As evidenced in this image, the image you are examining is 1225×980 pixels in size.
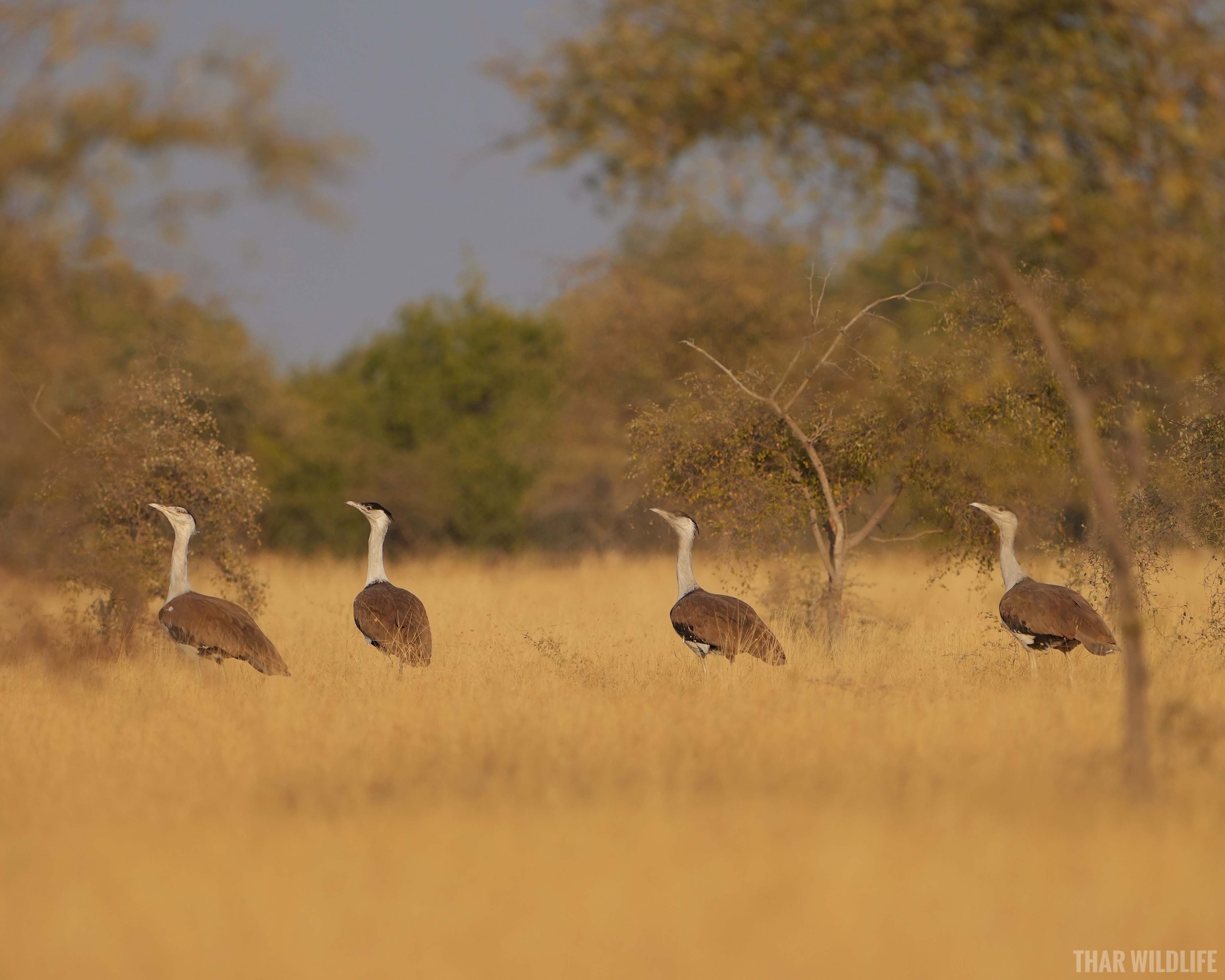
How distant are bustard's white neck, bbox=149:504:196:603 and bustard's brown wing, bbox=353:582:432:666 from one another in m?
1.53

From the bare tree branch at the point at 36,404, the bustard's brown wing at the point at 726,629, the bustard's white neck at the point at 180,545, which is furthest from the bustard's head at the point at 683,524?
the bare tree branch at the point at 36,404

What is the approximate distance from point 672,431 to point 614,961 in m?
9.48

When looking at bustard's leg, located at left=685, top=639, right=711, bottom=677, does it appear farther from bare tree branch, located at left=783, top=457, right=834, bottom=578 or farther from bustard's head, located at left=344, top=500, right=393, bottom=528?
bustard's head, located at left=344, top=500, right=393, bottom=528

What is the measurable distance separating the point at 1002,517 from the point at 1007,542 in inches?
8.9

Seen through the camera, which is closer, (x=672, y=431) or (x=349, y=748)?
(x=349, y=748)

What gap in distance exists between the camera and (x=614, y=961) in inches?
185

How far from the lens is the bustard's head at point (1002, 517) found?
12.0m

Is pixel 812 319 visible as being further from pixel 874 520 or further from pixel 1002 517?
pixel 1002 517

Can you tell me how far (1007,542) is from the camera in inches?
471

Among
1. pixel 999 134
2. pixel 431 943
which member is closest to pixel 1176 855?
pixel 431 943

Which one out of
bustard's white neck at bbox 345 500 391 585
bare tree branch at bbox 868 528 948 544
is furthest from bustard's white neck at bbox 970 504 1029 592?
bustard's white neck at bbox 345 500 391 585

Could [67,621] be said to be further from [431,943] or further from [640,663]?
[431,943]

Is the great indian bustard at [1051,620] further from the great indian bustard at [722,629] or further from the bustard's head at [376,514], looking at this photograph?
the bustard's head at [376,514]

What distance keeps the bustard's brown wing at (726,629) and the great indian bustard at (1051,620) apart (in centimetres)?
199
